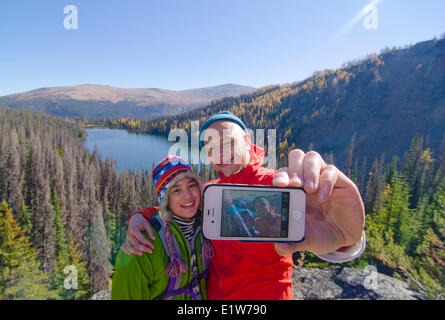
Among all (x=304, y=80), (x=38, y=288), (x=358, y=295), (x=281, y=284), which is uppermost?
(x=304, y=80)

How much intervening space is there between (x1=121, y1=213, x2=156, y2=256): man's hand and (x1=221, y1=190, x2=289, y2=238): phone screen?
0.60 meters

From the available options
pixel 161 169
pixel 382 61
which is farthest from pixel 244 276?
pixel 382 61

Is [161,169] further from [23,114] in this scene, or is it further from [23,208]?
[23,114]

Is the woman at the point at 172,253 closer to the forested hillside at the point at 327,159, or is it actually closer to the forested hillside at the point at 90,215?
the forested hillside at the point at 327,159

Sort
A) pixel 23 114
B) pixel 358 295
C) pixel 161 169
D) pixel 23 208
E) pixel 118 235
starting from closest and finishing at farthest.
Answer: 1. pixel 161 169
2. pixel 358 295
3. pixel 23 208
4. pixel 118 235
5. pixel 23 114

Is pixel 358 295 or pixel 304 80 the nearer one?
pixel 358 295

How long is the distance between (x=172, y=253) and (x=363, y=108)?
94070 mm

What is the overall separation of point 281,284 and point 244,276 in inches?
11.4

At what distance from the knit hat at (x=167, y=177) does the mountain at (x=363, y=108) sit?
55.9m

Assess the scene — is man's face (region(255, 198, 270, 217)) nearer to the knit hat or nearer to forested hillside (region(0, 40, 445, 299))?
the knit hat

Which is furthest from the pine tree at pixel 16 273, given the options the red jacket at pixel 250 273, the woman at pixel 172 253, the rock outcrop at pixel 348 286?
the red jacket at pixel 250 273

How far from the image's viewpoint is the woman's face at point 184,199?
1.88 m

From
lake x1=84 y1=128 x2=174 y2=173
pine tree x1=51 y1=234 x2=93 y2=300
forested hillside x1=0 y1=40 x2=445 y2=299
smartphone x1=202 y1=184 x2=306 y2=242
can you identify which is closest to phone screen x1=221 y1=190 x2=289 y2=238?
smartphone x1=202 y1=184 x2=306 y2=242

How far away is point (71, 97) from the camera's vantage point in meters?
184
